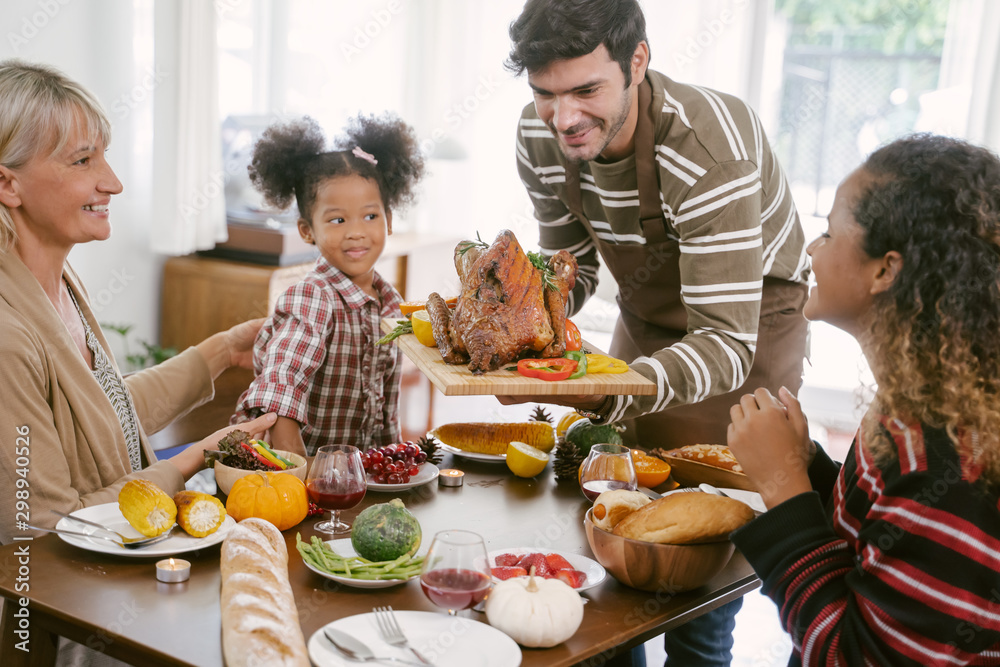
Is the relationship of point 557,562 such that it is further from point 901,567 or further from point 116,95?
point 116,95

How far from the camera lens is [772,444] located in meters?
1.44

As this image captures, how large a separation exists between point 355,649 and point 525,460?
794 millimetres

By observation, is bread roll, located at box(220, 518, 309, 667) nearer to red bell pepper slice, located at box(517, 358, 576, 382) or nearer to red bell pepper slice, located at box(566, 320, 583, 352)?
red bell pepper slice, located at box(517, 358, 576, 382)


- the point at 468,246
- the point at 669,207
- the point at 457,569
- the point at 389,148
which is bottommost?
the point at 457,569

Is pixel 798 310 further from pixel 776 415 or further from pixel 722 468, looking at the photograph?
pixel 776 415

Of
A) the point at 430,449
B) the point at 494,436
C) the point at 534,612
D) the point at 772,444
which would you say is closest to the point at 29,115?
the point at 430,449

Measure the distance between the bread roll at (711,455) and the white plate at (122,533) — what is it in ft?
3.12

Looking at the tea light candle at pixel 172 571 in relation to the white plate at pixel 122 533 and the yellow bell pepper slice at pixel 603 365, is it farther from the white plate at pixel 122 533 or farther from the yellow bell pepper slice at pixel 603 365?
the yellow bell pepper slice at pixel 603 365

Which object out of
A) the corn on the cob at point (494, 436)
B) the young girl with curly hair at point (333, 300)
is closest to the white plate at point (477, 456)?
the corn on the cob at point (494, 436)

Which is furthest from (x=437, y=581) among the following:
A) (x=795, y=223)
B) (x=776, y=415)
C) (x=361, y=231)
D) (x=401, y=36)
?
(x=401, y=36)

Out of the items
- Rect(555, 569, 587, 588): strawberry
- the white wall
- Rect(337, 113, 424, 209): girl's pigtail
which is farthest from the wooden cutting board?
the white wall

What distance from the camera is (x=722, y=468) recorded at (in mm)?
1871

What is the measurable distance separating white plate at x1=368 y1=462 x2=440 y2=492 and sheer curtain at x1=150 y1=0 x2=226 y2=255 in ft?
10.3

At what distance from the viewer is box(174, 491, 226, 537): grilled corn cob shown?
146cm
